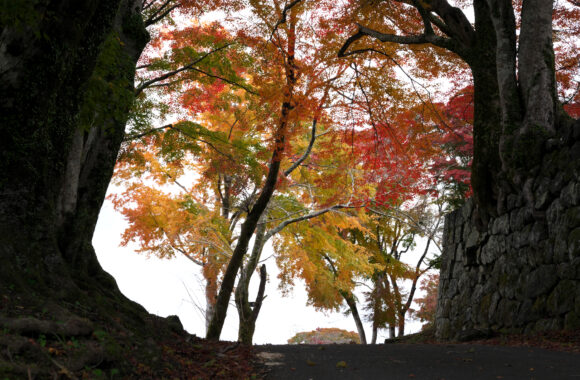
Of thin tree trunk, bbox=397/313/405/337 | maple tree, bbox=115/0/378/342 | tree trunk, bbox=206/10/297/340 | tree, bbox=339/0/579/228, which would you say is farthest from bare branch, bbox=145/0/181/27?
thin tree trunk, bbox=397/313/405/337

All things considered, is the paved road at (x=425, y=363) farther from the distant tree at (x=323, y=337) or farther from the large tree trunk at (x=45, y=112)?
the distant tree at (x=323, y=337)

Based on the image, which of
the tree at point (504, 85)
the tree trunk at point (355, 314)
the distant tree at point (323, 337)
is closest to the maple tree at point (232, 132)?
the tree at point (504, 85)

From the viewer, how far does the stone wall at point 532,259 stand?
6.50 m

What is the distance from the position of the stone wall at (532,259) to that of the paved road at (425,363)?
1.39 meters

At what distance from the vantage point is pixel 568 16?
10.5 metres

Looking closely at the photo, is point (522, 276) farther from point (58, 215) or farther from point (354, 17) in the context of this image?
point (58, 215)

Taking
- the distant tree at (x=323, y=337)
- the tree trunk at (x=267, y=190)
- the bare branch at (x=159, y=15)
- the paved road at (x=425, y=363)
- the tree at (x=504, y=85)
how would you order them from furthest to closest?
1. the distant tree at (x=323, y=337)
2. the tree trunk at (x=267, y=190)
3. the bare branch at (x=159, y=15)
4. the tree at (x=504, y=85)
5. the paved road at (x=425, y=363)

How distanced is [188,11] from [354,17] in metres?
3.63

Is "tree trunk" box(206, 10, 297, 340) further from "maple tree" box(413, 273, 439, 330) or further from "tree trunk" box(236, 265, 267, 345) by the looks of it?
"maple tree" box(413, 273, 439, 330)

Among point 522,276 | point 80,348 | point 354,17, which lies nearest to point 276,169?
point 354,17

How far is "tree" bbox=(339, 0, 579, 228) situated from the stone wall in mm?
327

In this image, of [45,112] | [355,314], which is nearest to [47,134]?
[45,112]

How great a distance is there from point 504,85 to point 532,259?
3066 mm

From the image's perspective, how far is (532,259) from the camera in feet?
23.7
